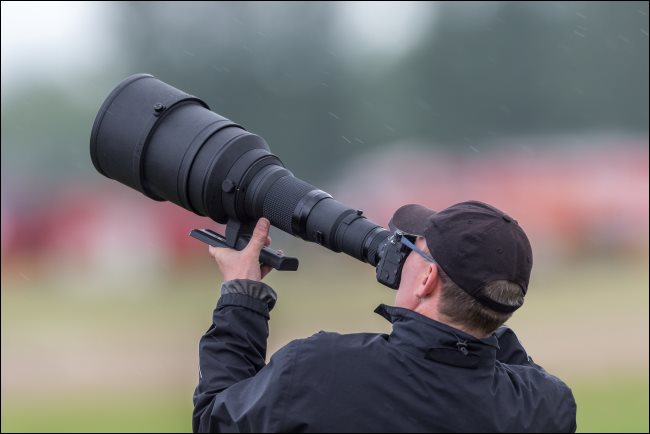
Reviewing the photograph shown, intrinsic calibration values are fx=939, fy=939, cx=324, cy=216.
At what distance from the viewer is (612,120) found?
11.9 metres

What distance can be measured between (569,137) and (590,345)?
4.35 meters

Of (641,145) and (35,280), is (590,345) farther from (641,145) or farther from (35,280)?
(35,280)

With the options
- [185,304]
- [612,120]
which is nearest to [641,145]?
[612,120]

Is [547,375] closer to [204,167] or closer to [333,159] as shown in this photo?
[204,167]

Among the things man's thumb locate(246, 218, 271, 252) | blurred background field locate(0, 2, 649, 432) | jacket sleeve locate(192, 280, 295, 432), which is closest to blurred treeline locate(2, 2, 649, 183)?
blurred background field locate(0, 2, 649, 432)

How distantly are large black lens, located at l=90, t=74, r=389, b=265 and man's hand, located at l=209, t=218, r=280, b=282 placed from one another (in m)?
0.12

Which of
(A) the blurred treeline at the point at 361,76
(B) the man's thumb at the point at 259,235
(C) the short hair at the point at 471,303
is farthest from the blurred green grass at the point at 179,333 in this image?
(C) the short hair at the point at 471,303

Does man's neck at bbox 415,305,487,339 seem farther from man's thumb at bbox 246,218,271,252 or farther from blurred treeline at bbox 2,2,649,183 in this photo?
blurred treeline at bbox 2,2,649,183

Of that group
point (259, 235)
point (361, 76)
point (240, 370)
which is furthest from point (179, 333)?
point (240, 370)

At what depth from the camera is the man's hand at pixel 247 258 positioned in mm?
2051

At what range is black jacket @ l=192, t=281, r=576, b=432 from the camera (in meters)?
1.73

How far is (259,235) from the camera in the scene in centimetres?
212

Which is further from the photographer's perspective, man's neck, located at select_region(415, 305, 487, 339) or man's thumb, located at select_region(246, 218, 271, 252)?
man's thumb, located at select_region(246, 218, 271, 252)

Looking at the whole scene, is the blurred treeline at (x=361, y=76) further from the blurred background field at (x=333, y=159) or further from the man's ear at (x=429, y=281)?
the man's ear at (x=429, y=281)
